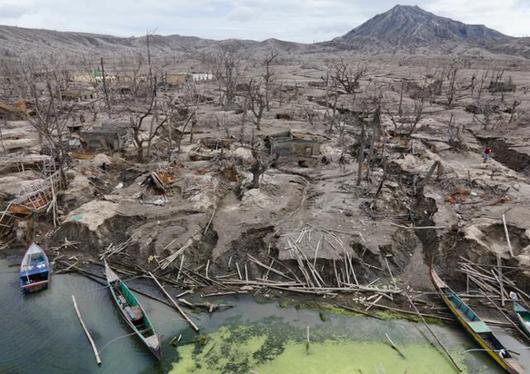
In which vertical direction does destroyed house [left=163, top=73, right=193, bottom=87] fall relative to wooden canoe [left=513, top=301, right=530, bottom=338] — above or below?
above

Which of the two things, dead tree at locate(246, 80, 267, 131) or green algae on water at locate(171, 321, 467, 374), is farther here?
dead tree at locate(246, 80, 267, 131)

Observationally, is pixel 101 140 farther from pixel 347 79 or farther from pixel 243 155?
pixel 347 79

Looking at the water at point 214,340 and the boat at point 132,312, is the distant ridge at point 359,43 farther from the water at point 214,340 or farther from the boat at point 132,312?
the water at point 214,340

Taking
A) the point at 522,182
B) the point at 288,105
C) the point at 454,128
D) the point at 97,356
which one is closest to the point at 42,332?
the point at 97,356

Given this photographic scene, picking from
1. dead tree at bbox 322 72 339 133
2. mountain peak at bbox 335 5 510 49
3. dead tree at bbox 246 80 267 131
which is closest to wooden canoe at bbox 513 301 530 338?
dead tree at bbox 322 72 339 133

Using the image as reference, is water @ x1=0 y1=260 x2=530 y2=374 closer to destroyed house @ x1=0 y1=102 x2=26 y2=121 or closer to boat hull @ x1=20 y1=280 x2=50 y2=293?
boat hull @ x1=20 y1=280 x2=50 y2=293

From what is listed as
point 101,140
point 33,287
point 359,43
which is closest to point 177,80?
point 101,140
